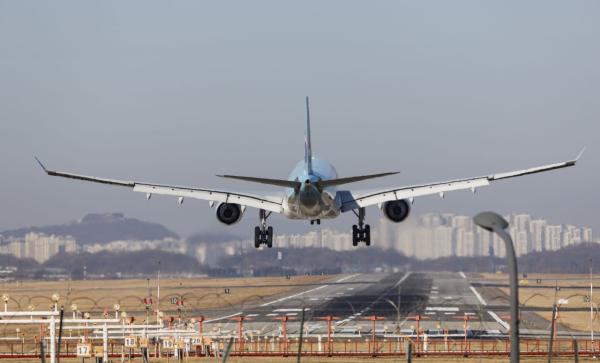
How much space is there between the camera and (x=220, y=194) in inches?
2933

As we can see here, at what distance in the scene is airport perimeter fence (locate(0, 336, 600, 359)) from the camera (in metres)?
62.5

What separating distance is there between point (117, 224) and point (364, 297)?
197ft

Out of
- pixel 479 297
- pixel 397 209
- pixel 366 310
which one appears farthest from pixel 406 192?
pixel 479 297

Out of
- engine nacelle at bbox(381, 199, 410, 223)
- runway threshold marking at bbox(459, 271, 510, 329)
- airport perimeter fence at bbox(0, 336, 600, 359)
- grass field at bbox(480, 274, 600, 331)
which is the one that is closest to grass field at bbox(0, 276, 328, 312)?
airport perimeter fence at bbox(0, 336, 600, 359)

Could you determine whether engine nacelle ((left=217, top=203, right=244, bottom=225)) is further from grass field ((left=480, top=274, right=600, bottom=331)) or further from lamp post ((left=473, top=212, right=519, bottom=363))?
lamp post ((left=473, top=212, right=519, bottom=363))

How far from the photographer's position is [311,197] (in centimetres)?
6725

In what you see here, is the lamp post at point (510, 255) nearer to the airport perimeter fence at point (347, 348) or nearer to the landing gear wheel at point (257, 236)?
the airport perimeter fence at point (347, 348)

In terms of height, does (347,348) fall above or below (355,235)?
below

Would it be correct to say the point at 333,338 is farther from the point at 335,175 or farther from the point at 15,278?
the point at 15,278

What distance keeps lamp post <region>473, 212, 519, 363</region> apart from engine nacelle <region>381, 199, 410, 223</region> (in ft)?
166

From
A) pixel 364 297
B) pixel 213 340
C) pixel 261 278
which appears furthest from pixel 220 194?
pixel 261 278

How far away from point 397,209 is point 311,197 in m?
9.21

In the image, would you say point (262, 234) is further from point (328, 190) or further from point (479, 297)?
point (479, 297)

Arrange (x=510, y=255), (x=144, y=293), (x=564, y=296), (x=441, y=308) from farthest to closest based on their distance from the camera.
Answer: (x=564, y=296)
(x=144, y=293)
(x=441, y=308)
(x=510, y=255)
